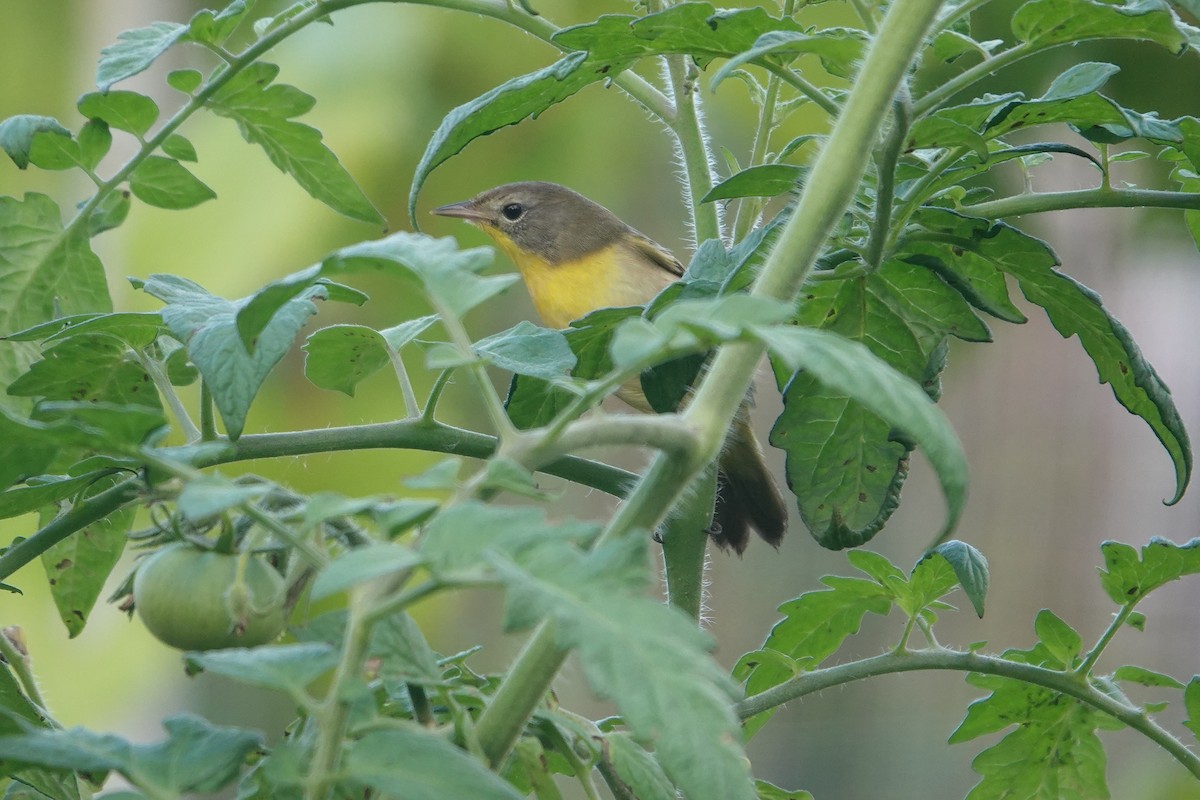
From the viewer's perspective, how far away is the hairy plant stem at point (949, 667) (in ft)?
2.53

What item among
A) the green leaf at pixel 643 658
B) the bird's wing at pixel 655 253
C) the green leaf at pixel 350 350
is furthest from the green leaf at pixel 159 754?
the bird's wing at pixel 655 253

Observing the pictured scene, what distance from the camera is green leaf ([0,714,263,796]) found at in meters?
0.41

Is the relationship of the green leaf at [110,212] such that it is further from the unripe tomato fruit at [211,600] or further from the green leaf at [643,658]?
the green leaf at [643,658]

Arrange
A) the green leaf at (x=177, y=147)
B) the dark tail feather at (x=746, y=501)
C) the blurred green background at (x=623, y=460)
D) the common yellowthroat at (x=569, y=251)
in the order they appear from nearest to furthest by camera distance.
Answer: the green leaf at (x=177, y=147)
the dark tail feather at (x=746, y=501)
the common yellowthroat at (x=569, y=251)
the blurred green background at (x=623, y=460)

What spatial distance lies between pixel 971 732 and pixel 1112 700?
10 centimetres

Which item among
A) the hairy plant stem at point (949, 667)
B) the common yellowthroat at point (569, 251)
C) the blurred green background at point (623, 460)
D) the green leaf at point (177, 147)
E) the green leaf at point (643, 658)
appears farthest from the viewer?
the blurred green background at point (623, 460)

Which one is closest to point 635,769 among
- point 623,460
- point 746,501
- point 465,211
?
point 746,501

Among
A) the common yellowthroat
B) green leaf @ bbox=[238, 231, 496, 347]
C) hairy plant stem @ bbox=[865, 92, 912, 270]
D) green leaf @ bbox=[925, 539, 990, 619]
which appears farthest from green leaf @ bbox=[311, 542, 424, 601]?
the common yellowthroat

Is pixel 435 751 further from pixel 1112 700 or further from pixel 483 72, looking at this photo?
pixel 483 72

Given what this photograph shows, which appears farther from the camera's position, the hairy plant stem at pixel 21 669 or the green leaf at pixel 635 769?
the hairy plant stem at pixel 21 669

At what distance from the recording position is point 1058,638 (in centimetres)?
80

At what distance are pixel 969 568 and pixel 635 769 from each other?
26cm

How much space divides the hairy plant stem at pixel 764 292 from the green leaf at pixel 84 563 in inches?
18.7

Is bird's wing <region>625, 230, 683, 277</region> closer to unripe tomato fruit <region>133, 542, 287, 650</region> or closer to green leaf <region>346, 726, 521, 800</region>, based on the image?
unripe tomato fruit <region>133, 542, 287, 650</region>
